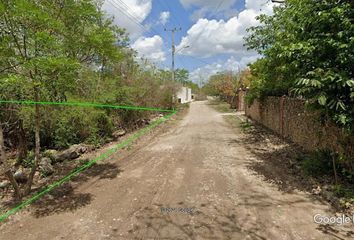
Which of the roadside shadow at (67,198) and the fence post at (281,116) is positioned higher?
the fence post at (281,116)

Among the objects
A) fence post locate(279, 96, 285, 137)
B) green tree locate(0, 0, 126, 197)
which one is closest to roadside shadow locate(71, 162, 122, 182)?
green tree locate(0, 0, 126, 197)

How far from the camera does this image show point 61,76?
15.9 ft

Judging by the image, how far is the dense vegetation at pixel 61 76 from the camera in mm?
4098

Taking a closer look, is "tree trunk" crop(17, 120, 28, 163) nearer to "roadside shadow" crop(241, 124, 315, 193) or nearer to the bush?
"roadside shadow" crop(241, 124, 315, 193)

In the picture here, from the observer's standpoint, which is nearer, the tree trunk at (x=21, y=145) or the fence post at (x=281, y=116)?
the tree trunk at (x=21, y=145)

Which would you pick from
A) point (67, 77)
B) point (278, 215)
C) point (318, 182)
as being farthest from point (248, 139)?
point (67, 77)

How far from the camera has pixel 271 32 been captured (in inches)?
359

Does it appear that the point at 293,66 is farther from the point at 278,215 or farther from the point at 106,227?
the point at 106,227

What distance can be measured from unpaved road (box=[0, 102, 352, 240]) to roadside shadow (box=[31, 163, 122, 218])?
Answer: 0.04m

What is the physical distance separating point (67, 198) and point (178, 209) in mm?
2229

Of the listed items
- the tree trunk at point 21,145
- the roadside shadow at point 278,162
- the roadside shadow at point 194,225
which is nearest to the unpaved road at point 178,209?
the roadside shadow at point 194,225

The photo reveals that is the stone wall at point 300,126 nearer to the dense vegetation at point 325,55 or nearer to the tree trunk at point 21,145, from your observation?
the dense vegetation at point 325,55

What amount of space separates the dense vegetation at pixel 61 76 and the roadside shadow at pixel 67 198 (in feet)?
1.89

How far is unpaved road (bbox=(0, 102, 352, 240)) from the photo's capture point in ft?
11.3
